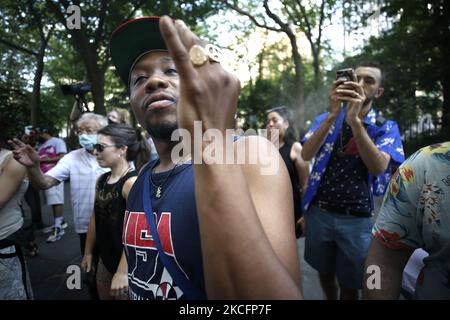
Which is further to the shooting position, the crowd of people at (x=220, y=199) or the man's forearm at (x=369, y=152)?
the man's forearm at (x=369, y=152)

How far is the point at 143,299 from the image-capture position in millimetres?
1151

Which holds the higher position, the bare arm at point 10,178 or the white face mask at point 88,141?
the white face mask at point 88,141

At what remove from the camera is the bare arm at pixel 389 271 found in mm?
1414

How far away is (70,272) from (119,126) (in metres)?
2.29

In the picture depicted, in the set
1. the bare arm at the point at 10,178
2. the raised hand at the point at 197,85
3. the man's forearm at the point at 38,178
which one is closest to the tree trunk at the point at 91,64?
the man's forearm at the point at 38,178

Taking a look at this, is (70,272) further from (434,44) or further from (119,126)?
(434,44)

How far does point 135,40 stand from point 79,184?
2.40 m

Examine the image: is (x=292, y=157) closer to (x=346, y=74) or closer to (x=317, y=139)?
(x=317, y=139)

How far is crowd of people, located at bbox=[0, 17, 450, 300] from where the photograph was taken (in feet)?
2.31

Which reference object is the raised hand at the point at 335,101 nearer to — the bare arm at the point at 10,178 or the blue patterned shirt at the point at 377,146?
the blue patterned shirt at the point at 377,146

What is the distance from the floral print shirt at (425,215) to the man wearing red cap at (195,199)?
0.71 metres

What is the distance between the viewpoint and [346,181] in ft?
8.64

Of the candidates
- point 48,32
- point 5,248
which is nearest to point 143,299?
point 5,248

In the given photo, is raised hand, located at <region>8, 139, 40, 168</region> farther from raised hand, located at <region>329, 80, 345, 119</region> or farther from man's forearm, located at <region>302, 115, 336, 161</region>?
raised hand, located at <region>329, 80, 345, 119</region>
